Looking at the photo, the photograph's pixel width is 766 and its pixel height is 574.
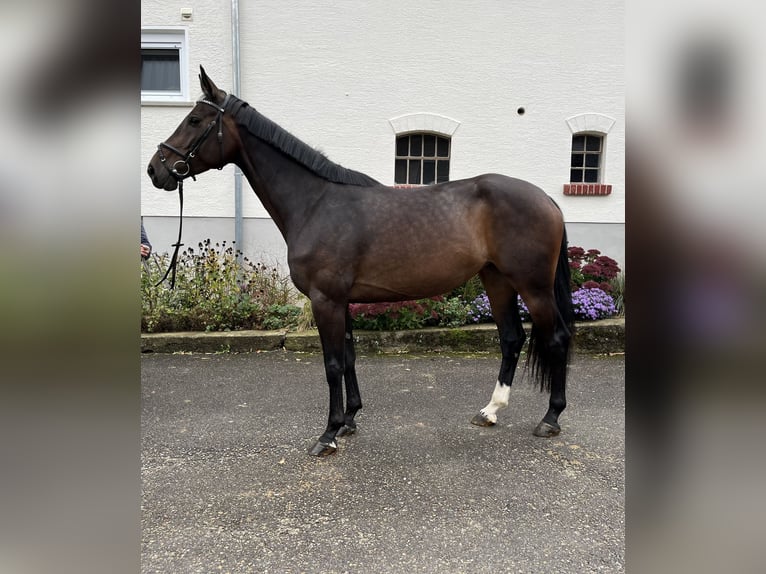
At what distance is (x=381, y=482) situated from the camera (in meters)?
2.35

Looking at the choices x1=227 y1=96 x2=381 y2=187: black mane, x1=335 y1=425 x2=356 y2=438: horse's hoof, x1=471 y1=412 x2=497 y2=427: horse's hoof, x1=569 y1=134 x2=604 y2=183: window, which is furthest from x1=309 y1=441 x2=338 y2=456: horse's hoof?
x1=569 y1=134 x2=604 y2=183: window

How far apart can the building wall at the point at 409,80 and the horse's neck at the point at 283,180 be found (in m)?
3.84

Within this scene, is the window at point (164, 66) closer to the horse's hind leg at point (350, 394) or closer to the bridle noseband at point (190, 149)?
the bridle noseband at point (190, 149)

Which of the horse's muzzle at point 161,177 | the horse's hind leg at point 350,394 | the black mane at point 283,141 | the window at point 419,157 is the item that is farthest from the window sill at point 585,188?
the horse's muzzle at point 161,177

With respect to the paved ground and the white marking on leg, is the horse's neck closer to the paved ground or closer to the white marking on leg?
the paved ground

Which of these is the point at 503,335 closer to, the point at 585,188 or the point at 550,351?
the point at 550,351

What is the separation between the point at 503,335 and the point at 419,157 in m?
4.24

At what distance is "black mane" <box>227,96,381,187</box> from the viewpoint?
8.85 feet

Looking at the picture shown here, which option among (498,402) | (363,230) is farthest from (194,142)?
(498,402)

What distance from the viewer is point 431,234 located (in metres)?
2.81

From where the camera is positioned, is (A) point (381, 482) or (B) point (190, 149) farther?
(B) point (190, 149)

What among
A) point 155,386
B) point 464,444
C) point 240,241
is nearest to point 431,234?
point 464,444
